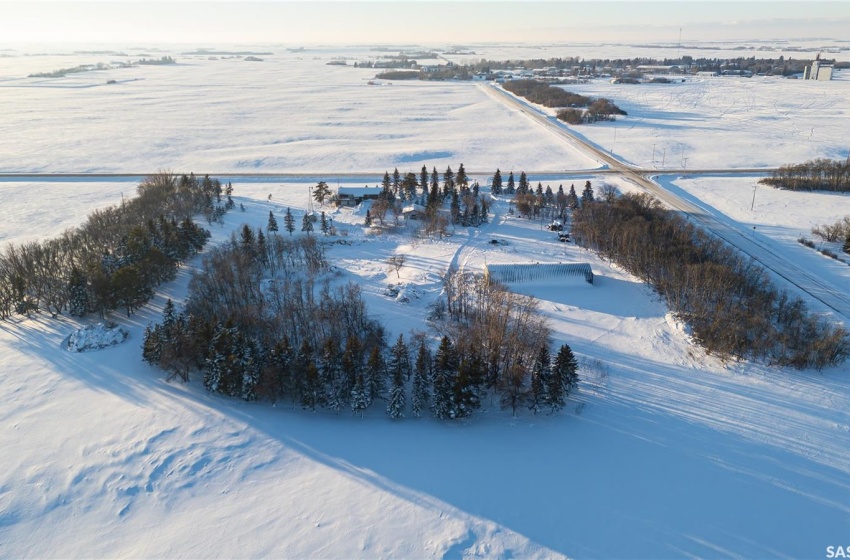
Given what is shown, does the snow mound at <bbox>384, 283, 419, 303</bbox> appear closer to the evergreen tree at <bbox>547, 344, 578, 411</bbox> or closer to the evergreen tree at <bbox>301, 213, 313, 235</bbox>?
the evergreen tree at <bbox>547, 344, 578, 411</bbox>

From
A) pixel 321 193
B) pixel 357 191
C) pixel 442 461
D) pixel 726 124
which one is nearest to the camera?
pixel 442 461

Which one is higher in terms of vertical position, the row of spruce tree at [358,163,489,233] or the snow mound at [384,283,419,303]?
the row of spruce tree at [358,163,489,233]

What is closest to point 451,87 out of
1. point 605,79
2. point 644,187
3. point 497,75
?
point 497,75

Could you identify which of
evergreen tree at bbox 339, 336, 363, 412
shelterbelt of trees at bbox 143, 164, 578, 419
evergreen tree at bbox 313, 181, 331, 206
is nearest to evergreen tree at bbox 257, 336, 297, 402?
shelterbelt of trees at bbox 143, 164, 578, 419

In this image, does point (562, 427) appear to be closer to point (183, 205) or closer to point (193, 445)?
point (193, 445)

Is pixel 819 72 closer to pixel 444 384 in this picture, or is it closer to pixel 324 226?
pixel 324 226

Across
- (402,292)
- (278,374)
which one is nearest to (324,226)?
(402,292)

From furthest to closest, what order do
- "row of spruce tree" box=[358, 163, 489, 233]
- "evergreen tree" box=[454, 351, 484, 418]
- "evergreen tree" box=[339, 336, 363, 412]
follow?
"row of spruce tree" box=[358, 163, 489, 233] < "evergreen tree" box=[339, 336, 363, 412] < "evergreen tree" box=[454, 351, 484, 418]

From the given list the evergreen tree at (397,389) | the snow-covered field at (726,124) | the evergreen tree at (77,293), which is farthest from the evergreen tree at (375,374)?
the snow-covered field at (726,124)
